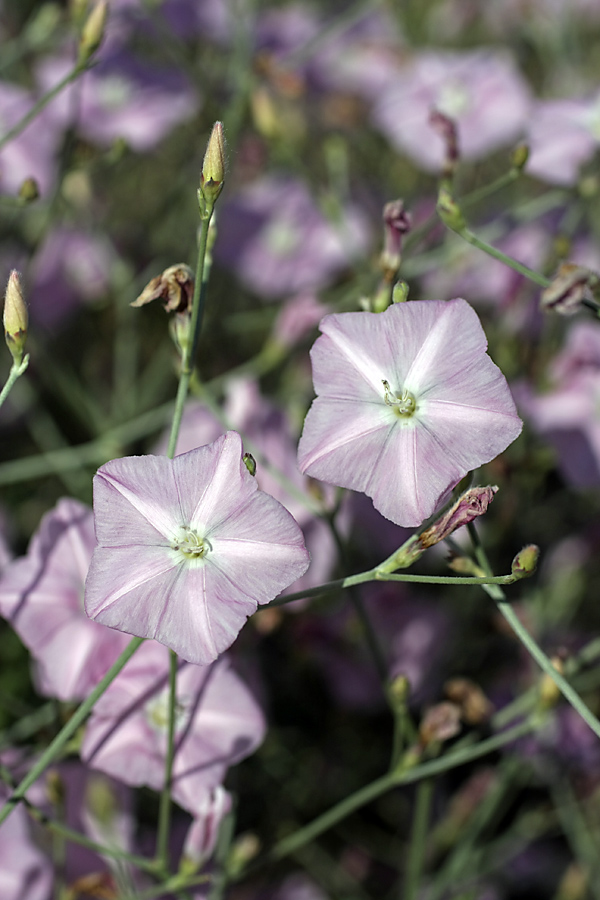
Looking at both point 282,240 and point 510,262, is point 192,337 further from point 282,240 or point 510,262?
point 282,240

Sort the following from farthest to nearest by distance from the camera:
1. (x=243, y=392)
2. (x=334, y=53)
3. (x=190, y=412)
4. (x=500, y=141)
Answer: (x=334, y=53) → (x=500, y=141) → (x=190, y=412) → (x=243, y=392)

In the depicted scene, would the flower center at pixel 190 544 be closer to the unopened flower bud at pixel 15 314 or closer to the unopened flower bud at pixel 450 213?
the unopened flower bud at pixel 15 314

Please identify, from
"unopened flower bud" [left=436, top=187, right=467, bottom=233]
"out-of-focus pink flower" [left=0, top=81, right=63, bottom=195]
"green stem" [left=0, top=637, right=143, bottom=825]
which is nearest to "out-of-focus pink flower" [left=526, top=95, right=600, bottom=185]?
"unopened flower bud" [left=436, top=187, right=467, bottom=233]

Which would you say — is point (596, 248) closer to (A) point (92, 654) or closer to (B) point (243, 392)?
(B) point (243, 392)

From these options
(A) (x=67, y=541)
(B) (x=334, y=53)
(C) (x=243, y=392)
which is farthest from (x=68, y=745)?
(B) (x=334, y=53)

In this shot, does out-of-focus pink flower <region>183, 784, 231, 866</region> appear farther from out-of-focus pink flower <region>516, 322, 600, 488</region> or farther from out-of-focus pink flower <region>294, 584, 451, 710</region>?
out-of-focus pink flower <region>516, 322, 600, 488</region>

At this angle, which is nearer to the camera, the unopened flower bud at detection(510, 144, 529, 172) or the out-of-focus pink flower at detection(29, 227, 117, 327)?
the unopened flower bud at detection(510, 144, 529, 172)
